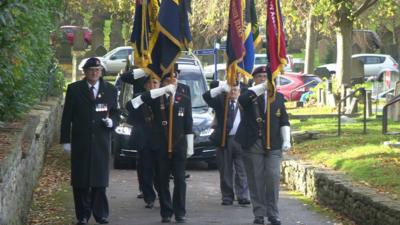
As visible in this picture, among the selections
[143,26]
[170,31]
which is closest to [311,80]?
[143,26]

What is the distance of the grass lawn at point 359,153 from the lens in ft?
40.4

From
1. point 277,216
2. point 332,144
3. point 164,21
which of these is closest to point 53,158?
point 332,144

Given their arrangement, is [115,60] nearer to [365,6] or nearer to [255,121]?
[365,6]

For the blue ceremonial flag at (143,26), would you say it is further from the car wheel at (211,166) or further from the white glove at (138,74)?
the car wheel at (211,166)

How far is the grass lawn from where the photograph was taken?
485 inches

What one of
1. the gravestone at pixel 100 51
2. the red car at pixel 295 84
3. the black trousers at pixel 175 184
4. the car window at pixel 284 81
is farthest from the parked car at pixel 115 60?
the black trousers at pixel 175 184

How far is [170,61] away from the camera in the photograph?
Result: 40.1ft

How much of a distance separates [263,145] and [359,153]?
377cm

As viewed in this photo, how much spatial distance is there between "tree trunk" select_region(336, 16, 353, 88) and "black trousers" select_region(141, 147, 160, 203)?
16.8 metres

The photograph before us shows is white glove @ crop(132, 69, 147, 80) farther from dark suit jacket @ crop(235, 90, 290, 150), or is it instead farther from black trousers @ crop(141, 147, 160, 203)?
dark suit jacket @ crop(235, 90, 290, 150)

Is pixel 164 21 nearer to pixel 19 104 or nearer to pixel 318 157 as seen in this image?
pixel 19 104

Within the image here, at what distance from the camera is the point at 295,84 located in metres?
36.8

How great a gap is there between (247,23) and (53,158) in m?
5.93

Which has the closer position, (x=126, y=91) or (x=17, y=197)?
(x=17, y=197)
